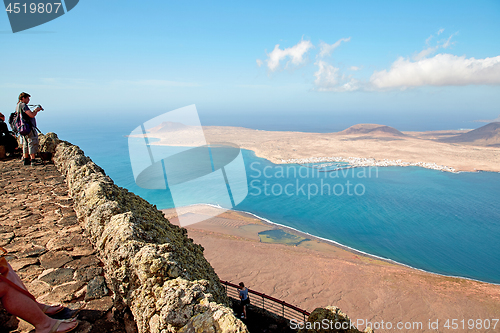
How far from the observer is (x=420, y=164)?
183 feet

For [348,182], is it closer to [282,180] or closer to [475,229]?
[282,180]

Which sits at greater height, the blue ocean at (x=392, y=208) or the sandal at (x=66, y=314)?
the sandal at (x=66, y=314)

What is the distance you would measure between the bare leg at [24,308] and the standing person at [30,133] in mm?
6155

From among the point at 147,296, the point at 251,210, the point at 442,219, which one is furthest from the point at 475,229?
the point at 147,296

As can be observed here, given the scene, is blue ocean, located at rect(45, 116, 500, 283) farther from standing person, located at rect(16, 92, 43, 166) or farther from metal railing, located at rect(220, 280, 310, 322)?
standing person, located at rect(16, 92, 43, 166)

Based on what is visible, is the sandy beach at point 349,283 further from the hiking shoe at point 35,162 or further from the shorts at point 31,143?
the shorts at point 31,143

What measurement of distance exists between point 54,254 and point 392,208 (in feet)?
127

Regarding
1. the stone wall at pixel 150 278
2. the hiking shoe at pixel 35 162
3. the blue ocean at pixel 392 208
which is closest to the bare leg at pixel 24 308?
the stone wall at pixel 150 278

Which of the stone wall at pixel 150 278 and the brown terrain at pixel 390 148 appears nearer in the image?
the stone wall at pixel 150 278

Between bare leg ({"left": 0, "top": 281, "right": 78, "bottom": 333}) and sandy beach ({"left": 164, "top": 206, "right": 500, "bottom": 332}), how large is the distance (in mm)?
14938

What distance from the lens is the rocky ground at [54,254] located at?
271cm

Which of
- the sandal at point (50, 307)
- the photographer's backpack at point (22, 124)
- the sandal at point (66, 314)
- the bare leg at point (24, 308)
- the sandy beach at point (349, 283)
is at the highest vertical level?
the photographer's backpack at point (22, 124)

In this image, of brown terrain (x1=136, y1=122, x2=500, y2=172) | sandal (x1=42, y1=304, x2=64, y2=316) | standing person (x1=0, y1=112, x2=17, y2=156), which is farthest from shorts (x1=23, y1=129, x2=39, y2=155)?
brown terrain (x1=136, y1=122, x2=500, y2=172)

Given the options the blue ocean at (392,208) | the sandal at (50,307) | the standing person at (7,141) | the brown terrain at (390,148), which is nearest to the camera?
the sandal at (50,307)
